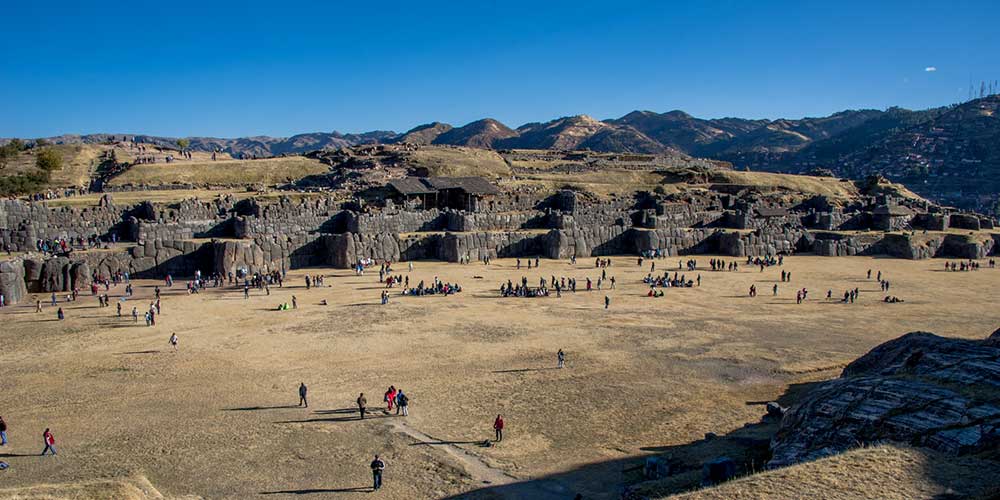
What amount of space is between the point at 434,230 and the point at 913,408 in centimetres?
4260

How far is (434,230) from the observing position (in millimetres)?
52781

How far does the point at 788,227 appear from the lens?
60.5m

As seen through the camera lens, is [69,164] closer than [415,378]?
No

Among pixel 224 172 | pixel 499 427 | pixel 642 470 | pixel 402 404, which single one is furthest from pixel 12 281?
pixel 224 172

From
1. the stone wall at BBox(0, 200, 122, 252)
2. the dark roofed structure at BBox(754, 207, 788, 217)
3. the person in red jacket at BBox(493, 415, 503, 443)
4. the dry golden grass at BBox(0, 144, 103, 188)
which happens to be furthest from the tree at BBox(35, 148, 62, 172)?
the dark roofed structure at BBox(754, 207, 788, 217)

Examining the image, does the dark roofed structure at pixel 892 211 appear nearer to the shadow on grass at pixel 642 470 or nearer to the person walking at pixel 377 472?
the shadow on grass at pixel 642 470

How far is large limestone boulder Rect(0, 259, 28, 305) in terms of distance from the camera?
32250 millimetres

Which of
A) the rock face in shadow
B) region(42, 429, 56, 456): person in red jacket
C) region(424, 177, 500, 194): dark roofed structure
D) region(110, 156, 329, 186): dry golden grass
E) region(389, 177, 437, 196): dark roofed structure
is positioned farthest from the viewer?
region(110, 156, 329, 186): dry golden grass

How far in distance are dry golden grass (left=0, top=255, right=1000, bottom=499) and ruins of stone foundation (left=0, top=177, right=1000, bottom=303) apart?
377 cm

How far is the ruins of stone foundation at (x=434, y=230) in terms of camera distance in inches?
1596

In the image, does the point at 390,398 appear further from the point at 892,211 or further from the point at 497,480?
the point at 892,211

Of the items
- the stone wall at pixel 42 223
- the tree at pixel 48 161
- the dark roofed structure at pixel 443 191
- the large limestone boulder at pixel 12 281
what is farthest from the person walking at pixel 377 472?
the tree at pixel 48 161

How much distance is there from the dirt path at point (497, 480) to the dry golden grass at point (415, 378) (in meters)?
0.08

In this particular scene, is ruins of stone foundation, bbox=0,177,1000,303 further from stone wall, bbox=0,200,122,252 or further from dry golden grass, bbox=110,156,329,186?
dry golden grass, bbox=110,156,329,186
